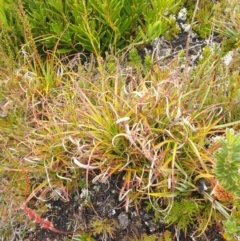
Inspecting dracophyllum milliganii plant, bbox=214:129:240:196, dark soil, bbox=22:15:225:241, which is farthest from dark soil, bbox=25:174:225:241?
dracophyllum milliganii plant, bbox=214:129:240:196

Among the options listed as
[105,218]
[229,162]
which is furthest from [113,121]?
[229,162]

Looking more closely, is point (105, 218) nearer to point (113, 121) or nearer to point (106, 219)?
point (106, 219)

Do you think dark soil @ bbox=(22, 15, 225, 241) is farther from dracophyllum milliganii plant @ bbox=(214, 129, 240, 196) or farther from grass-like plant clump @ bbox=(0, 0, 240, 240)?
dracophyllum milliganii plant @ bbox=(214, 129, 240, 196)

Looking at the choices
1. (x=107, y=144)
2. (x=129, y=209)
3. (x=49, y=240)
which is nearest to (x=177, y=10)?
(x=107, y=144)

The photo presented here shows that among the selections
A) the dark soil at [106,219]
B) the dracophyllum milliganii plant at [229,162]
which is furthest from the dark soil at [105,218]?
the dracophyllum milliganii plant at [229,162]

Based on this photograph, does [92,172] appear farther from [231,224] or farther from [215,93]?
[231,224]

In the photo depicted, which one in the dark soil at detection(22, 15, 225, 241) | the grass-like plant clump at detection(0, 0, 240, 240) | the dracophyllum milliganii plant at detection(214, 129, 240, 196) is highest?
the dracophyllum milliganii plant at detection(214, 129, 240, 196)
